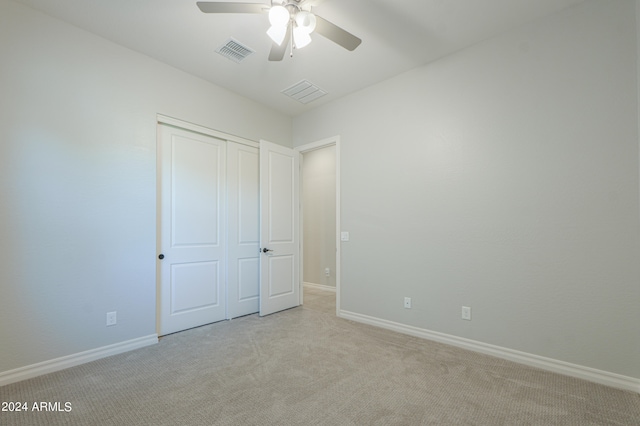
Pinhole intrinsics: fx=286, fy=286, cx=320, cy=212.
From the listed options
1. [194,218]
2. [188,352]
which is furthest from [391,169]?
[188,352]

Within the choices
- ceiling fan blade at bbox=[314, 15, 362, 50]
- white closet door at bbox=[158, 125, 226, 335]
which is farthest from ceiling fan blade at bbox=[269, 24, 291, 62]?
white closet door at bbox=[158, 125, 226, 335]

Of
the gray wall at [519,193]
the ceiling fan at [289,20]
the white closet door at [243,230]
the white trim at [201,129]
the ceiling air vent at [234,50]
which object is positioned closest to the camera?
the ceiling fan at [289,20]

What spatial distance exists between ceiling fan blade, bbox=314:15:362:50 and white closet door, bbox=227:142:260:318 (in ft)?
6.97

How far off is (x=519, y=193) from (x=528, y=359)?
1.43 m

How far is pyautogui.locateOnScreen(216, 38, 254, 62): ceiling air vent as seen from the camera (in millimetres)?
2771

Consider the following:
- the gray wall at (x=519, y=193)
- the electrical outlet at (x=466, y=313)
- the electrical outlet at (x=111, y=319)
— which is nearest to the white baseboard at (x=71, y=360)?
the electrical outlet at (x=111, y=319)

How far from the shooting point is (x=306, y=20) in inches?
77.2

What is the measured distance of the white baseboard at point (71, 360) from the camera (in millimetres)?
2178

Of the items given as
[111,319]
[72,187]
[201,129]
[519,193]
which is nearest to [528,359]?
[519,193]

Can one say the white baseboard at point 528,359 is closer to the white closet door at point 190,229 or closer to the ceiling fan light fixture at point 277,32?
the white closet door at point 190,229

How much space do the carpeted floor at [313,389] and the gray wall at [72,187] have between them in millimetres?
393

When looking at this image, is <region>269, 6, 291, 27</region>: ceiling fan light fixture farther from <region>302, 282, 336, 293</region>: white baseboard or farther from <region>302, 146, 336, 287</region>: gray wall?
<region>302, 282, 336, 293</region>: white baseboard

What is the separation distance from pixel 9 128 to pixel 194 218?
168cm

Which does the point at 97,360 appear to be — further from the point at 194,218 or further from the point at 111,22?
the point at 111,22
